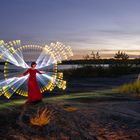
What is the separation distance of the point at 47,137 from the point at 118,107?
5401 millimetres

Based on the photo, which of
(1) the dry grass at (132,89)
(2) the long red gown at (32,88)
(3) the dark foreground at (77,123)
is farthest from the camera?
(1) the dry grass at (132,89)

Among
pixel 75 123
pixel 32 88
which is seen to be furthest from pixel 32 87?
pixel 75 123

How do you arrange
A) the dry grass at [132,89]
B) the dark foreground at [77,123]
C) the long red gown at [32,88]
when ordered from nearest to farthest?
the dark foreground at [77,123] < the long red gown at [32,88] < the dry grass at [132,89]

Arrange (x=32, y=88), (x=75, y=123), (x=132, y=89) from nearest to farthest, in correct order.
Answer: (x=75, y=123)
(x=32, y=88)
(x=132, y=89)

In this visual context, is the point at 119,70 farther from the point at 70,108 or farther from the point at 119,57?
the point at 70,108

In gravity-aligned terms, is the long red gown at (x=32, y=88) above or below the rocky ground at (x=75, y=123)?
above

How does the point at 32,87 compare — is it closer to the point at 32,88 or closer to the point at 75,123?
the point at 32,88

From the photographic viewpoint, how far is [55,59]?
1352cm

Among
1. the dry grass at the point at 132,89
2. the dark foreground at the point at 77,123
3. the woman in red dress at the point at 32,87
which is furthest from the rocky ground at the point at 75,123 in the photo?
the dry grass at the point at 132,89

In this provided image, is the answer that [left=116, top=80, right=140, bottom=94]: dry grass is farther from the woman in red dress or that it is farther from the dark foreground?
the woman in red dress

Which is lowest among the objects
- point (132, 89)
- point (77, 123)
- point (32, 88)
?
point (77, 123)

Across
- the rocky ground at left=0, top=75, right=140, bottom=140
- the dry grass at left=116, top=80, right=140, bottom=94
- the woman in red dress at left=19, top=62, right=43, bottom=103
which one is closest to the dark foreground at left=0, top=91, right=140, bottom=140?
the rocky ground at left=0, top=75, right=140, bottom=140

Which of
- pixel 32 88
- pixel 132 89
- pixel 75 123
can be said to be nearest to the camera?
pixel 75 123

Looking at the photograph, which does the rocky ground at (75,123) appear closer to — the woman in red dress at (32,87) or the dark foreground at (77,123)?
the dark foreground at (77,123)
